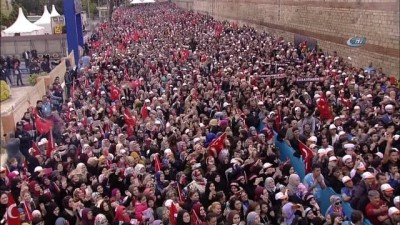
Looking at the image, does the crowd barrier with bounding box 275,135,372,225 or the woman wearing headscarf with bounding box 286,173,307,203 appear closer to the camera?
the crowd barrier with bounding box 275,135,372,225

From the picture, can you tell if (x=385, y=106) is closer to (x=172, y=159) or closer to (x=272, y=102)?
(x=272, y=102)

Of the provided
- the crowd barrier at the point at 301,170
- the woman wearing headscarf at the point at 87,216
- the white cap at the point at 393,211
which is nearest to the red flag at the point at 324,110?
the crowd barrier at the point at 301,170

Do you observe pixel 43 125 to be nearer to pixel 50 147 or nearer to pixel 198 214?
pixel 50 147

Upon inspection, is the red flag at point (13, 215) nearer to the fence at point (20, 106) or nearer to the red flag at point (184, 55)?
the fence at point (20, 106)

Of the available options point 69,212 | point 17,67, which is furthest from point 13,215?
point 17,67

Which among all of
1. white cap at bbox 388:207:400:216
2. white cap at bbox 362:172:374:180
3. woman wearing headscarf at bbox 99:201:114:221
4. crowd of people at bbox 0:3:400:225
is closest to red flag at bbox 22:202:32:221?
crowd of people at bbox 0:3:400:225

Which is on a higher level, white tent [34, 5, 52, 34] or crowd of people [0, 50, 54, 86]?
white tent [34, 5, 52, 34]

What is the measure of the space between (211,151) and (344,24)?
15246mm

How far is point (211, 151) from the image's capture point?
1018cm

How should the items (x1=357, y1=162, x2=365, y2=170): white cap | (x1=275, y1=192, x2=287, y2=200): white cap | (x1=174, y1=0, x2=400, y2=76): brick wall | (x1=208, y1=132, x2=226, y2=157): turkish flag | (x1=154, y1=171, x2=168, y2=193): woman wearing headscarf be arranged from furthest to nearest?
(x1=174, y1=0, x2=400, y2=76): brick wall, (x1=208, y1=132, x2=226, y2=157): turkish flag, (x1=154, y1=171, x2=168, y2=193): woman wearing headscarf, (x1=357, y1=162, x2=365, y2=170): white cap, (x1=275, y1=192, x2=287, y2=200): white cap

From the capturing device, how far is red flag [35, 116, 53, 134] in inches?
521

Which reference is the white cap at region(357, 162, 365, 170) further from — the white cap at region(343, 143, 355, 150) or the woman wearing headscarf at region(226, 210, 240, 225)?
the woman wearing headscarf at region(226, 210, 240, 225)

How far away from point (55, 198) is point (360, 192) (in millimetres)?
4361

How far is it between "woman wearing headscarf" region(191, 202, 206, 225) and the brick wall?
12.7 meters
